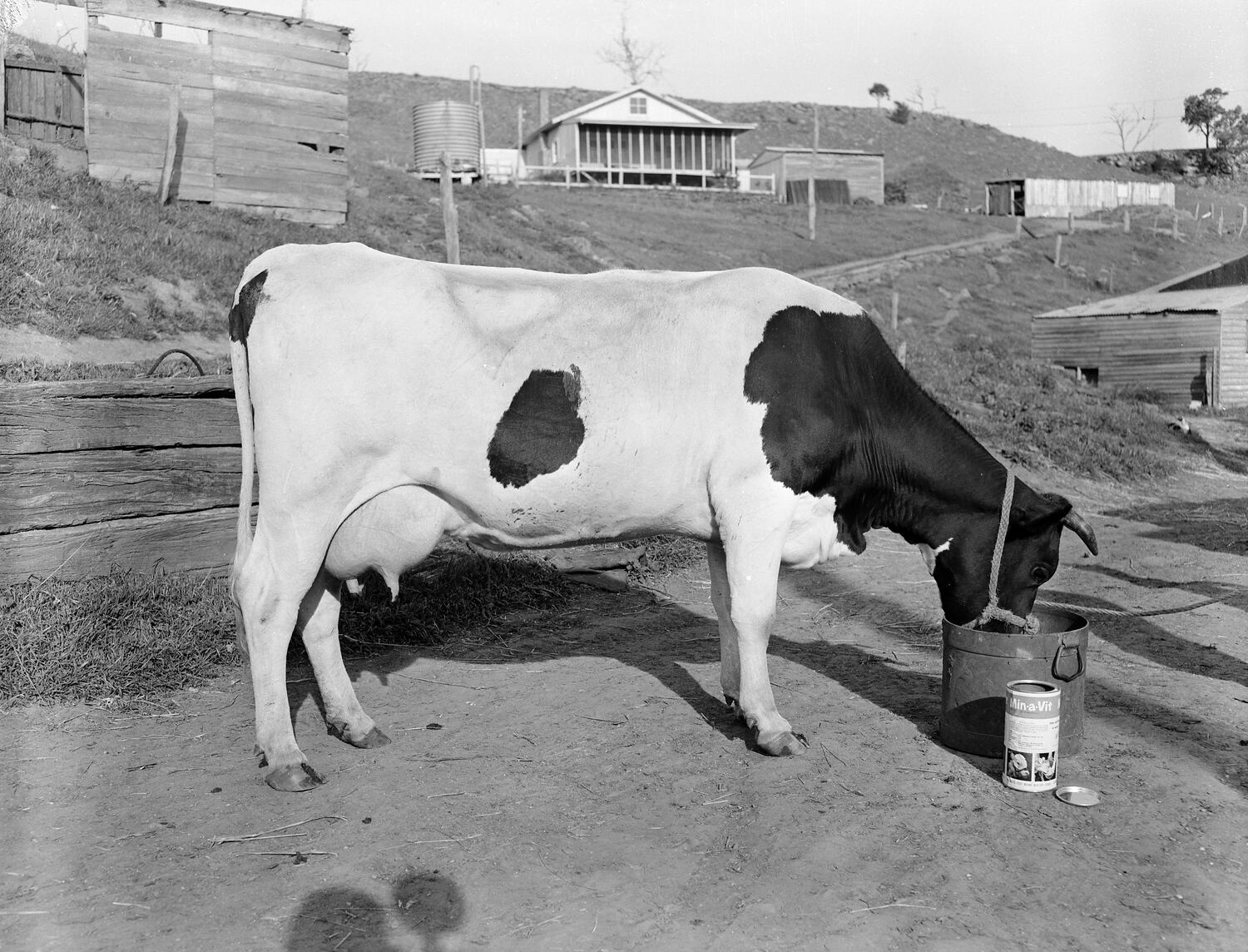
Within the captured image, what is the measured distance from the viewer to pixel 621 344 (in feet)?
14.8

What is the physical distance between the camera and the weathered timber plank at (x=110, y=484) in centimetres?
541

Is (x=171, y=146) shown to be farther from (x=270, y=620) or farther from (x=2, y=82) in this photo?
(x=270, y=620)

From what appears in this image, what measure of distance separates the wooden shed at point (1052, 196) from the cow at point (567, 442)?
173 ft

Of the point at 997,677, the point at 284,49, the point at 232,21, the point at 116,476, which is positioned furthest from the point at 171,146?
the point at 997,677

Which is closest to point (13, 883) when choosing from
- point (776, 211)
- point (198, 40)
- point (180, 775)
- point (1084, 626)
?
point (180, 775)

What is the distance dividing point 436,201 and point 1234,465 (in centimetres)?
1571

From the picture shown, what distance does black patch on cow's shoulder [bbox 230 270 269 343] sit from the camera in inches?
173

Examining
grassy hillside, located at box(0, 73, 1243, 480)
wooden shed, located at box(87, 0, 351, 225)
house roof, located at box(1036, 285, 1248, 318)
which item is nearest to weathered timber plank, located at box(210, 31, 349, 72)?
wooden shed, located at box(87, 0, 351, 225)

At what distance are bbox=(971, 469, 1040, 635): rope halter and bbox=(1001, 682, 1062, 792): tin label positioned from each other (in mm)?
570

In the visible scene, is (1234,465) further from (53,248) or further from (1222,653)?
(53,248)

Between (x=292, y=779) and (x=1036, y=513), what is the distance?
3164mm

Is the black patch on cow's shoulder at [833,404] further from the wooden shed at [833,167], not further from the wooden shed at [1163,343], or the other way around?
the wooden shed at [833,167]

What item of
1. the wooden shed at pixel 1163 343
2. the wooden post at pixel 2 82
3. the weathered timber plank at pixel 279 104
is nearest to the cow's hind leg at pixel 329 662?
the wooden post at pixel 2 82

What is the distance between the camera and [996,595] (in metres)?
4.68
